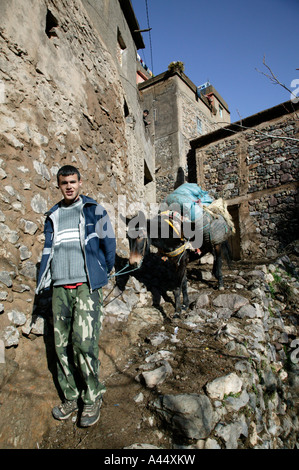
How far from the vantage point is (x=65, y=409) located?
6.73ft

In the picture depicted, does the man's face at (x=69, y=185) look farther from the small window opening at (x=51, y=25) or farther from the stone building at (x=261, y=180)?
the stone building at (x=261, y=180)

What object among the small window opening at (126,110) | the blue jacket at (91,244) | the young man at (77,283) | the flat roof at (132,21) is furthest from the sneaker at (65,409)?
the flat roof at (132,21)

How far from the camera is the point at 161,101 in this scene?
1282 cm

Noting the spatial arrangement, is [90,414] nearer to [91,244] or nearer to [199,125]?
[91,244]

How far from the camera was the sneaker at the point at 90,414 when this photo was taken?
1.96 meters

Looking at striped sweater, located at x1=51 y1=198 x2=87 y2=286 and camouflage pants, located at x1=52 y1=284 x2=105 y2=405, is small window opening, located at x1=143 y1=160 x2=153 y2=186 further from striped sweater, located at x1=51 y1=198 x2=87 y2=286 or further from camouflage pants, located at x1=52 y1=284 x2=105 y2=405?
camouflage pants, located at x1=52 y1=284 x2=105 y2=405

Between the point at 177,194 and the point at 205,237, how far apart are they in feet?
3.26

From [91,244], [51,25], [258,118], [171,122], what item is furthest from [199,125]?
[91,244]

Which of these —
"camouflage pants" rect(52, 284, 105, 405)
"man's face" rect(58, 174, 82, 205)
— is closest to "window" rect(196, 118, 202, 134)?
"man's face" rect(58, 174, 82, 205)

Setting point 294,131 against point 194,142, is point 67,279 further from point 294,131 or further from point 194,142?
point 194,142

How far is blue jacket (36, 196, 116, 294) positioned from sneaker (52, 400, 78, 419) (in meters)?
0.92

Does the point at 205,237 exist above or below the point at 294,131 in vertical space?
below

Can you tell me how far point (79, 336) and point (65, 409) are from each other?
0.62 metres

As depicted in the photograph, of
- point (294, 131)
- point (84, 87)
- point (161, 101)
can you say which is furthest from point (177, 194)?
point (161, 101)
